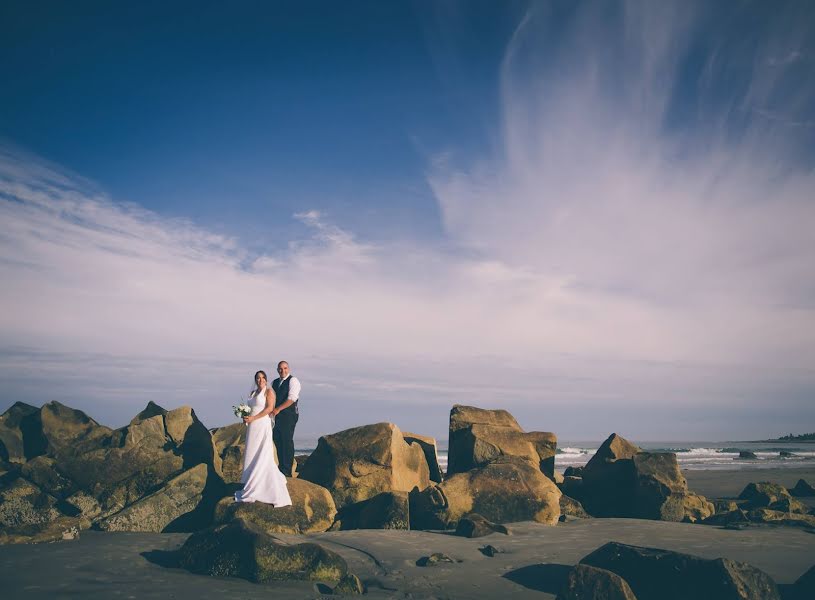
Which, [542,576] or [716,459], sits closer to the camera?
[542,576]

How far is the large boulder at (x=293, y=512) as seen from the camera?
8852mm

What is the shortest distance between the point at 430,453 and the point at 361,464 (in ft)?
10.4

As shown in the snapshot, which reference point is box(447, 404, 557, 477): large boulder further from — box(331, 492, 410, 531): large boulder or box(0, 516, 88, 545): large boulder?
box(0, 516, 88, 545): large boulder

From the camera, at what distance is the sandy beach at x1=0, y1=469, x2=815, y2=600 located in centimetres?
588

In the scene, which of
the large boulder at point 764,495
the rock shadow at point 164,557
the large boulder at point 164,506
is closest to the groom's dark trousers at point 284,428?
the large boulder at point 164,506

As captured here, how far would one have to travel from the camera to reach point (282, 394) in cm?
1155

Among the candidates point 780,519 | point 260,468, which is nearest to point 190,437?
point 260,468

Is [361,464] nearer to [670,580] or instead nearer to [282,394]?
[282,394]

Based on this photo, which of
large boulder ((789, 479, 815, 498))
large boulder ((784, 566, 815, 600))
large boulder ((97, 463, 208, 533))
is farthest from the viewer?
large boulder ((789, 479, 815, 498))

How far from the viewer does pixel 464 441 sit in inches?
495

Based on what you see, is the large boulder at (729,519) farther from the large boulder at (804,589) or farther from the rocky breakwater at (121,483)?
the rocky breakwater at (121,483)

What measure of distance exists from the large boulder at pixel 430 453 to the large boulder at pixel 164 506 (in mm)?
4953

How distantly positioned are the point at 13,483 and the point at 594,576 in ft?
33.3

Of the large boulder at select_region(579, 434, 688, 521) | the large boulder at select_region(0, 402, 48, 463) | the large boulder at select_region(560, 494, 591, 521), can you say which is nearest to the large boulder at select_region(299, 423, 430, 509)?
the large boulder at select_region(560, 494, 591, 521)
